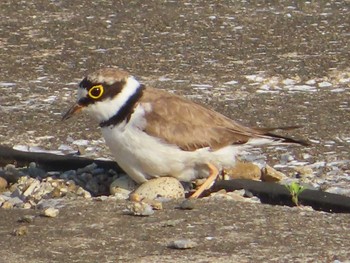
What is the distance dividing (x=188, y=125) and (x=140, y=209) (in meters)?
0.87

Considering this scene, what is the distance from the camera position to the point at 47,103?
23.6 ft

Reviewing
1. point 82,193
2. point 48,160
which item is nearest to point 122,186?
point 82,193

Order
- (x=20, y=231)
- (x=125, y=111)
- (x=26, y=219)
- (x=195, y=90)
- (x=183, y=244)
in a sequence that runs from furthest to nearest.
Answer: (x=195, y=90) < (x=125, y=111) < (x=26, y=219) < (x=20, y=231) < (x=183, y=244)

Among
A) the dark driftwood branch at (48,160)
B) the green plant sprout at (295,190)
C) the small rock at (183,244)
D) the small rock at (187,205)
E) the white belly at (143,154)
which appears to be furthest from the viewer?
the dark driftwood branch at (48,160)

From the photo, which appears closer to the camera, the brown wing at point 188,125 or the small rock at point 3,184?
the brown wing at point 188,125

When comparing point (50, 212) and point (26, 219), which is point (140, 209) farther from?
point (26, 219)

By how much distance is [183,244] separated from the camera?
183 inches

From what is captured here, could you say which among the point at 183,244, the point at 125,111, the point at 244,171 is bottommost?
the point at 244,171

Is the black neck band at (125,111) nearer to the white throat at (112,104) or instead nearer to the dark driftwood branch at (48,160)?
the white throat at (112,104)

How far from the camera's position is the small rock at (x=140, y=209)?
512cm

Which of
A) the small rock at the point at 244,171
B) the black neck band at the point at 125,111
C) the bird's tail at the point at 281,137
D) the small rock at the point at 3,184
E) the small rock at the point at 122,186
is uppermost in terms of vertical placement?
the black neck band at the point at 125,111

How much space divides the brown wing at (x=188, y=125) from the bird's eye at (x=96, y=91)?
235mm

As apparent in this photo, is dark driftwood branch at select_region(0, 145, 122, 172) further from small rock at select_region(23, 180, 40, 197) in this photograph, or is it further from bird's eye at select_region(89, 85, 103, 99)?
bird's eye at select_region(89, 85, 103, 99)

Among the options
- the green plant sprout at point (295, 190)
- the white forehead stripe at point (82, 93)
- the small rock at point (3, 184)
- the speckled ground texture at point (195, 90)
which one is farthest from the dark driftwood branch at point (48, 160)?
the green plant sprout at point (295, 190)
